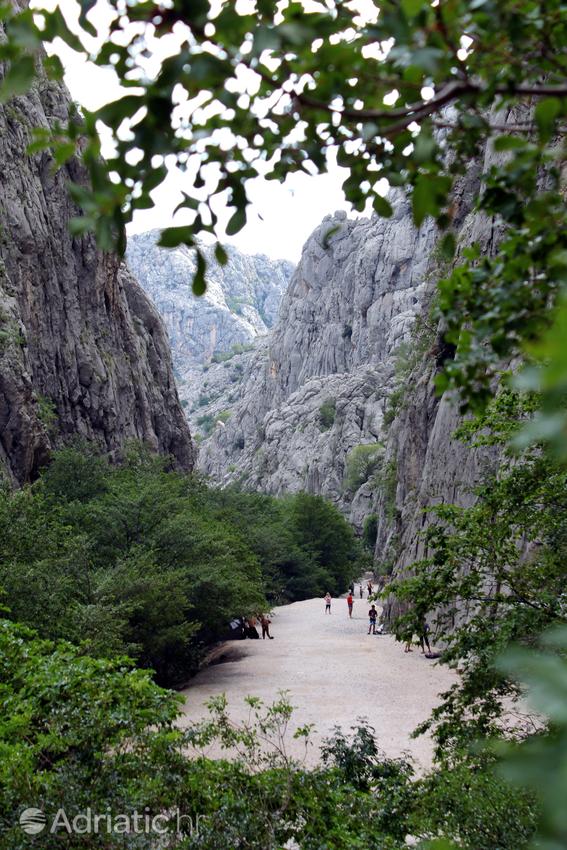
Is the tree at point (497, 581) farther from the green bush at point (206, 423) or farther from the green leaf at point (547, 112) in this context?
the green bush at point (206, 423)

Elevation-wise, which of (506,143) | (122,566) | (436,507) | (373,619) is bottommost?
(373,619)

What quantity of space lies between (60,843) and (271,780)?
1.74 m

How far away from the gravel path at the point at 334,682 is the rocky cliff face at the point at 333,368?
125 ft

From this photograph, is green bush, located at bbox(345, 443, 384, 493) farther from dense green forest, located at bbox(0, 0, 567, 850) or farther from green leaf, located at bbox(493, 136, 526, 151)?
green leaf, located at bbox(493, 136, 526, 151)

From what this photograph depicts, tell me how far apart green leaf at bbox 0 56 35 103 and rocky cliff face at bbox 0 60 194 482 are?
65.1 feet

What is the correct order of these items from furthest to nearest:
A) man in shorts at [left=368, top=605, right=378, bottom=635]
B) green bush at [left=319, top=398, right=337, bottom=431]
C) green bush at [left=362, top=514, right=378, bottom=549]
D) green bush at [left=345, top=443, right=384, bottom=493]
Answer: green bush at [left=319, top=398, right=337, bottom=431]
green bush at [left=345, top=443, right=384, bottom=493]
green bush at [left=362, top=514, right=378, bottom=549]
man in shorts at [left=368, top=605, right=378, bottom=635]

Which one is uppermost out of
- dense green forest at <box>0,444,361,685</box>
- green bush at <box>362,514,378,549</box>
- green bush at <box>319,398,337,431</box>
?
green bush at <box>319,398,337,431</box>

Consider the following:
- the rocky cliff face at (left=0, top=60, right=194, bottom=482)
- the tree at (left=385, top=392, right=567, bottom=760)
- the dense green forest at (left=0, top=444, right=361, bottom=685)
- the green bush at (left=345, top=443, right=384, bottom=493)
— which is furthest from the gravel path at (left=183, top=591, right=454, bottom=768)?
the green bush at (left=345, top=443, right=384, bottom=493)

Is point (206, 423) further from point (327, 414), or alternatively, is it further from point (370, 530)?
point (370, 530)

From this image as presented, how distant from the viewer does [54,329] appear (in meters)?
31.1

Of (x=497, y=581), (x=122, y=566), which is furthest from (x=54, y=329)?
(x=497, y=581)

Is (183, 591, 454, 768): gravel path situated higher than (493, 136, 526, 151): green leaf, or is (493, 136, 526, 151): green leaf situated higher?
(493, 136, 526, 151): green leaf

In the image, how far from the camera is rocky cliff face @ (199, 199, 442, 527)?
6862 cm

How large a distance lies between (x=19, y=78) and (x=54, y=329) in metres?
31.6
